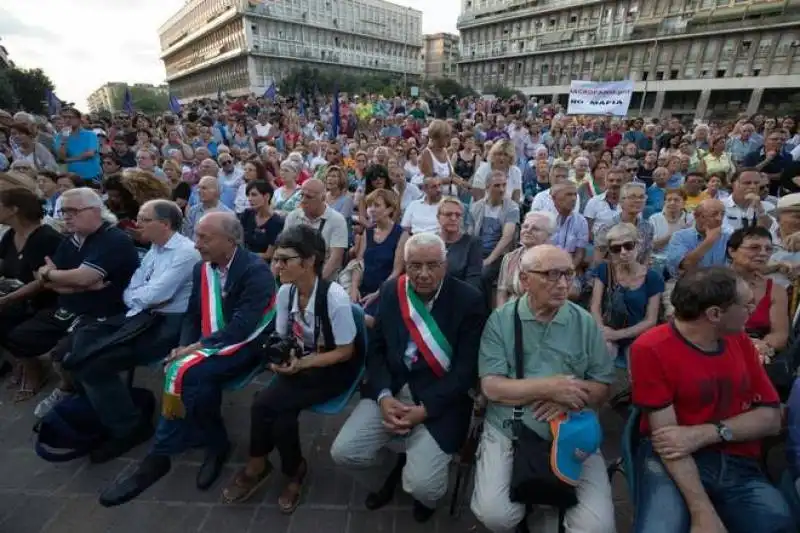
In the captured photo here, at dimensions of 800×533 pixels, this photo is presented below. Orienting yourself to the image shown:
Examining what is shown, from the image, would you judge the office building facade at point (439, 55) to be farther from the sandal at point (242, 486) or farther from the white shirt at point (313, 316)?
the sandal at point (242, 486)

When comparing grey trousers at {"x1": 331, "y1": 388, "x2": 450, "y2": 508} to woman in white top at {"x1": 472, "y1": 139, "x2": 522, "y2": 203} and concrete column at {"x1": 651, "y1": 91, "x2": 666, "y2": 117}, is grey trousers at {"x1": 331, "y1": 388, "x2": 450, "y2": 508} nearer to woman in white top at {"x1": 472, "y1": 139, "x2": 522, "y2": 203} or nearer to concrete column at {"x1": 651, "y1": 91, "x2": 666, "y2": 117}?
woman in white top at {"x1": 472, "y1": 139, "x2": 522, "y2": 203}

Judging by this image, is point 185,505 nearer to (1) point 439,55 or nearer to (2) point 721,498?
(2) point 721,498

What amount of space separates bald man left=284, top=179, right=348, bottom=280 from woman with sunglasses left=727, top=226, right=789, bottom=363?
3381 mm

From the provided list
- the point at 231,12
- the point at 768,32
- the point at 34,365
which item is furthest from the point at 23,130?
the point at 231,12

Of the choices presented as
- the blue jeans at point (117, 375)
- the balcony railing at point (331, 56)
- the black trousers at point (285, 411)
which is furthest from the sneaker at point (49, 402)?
the balcony railing at point (331, 56)

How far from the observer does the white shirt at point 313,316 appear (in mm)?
2570

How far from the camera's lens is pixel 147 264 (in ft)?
10.3

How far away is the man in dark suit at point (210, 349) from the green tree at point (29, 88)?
39.6 meters

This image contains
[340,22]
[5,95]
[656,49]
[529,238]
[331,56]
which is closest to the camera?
→ [529,238]

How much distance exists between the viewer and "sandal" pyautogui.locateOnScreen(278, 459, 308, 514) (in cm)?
249

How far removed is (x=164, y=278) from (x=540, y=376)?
8.85ft

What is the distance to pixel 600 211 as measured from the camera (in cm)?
504

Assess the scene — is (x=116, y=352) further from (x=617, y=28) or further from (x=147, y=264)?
(x=617, y=28)

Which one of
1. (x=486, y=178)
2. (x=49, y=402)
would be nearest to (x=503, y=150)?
(x=486, y=178)
